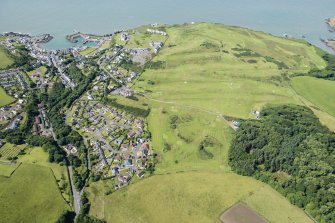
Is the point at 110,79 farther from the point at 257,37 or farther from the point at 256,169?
the point at 257,37

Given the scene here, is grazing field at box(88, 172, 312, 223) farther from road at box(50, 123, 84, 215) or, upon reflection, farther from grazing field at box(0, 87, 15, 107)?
grazing field at box(0, 87, 15, 107)

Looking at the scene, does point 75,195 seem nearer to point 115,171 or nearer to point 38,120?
point 115,171

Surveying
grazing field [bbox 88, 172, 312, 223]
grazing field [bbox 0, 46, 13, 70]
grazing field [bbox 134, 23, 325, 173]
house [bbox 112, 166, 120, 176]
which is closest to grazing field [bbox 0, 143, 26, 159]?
grazing field [bbox 88, 172, 312, 223]

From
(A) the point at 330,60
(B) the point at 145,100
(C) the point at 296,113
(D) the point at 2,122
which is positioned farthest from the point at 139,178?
(A) the point at 330,60

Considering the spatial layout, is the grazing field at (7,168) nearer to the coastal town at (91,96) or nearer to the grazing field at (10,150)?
the grazing field at (10,150)

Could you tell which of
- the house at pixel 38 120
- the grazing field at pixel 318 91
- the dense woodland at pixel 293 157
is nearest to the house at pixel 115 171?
the dense woodland at pixel 293 157
